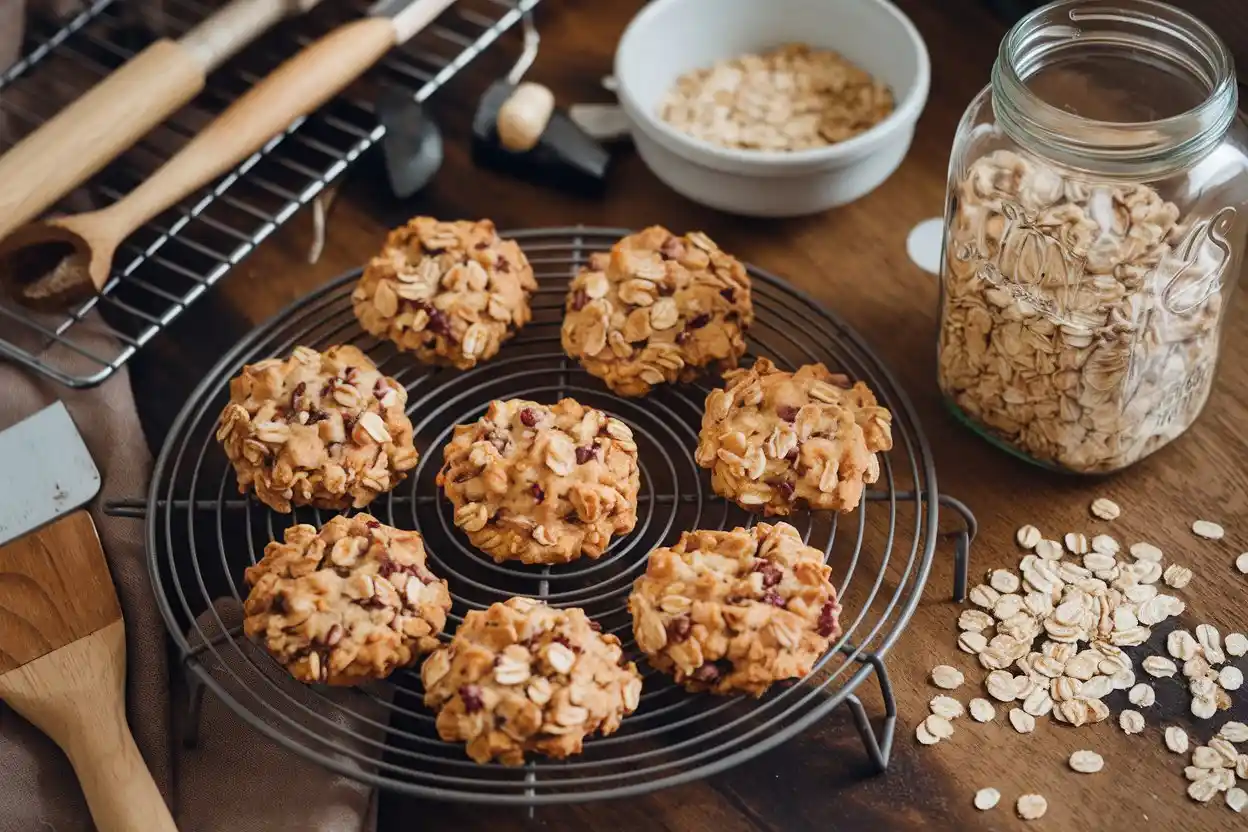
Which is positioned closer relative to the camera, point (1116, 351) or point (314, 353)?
point (1116, 351)

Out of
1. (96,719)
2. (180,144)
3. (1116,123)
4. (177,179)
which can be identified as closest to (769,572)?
(1116,123)

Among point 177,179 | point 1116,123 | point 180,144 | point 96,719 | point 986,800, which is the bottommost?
point 986,800

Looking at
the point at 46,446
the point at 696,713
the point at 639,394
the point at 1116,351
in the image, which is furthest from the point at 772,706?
the point at 46,446

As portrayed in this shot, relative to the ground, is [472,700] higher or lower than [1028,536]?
higher

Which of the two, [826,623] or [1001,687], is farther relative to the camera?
[1001,687]

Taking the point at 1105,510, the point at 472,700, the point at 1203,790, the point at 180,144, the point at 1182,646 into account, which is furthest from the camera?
the point at 180,144

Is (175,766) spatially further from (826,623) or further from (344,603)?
(826,623)

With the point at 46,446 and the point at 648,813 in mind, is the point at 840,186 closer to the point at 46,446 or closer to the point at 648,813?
the point at 648,813

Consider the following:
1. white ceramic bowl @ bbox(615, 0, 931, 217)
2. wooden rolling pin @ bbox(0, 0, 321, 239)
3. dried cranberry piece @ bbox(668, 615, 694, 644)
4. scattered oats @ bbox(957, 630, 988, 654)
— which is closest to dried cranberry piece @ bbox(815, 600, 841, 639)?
dried cranberry piece @ bbox(668, 615, 694, 644)
